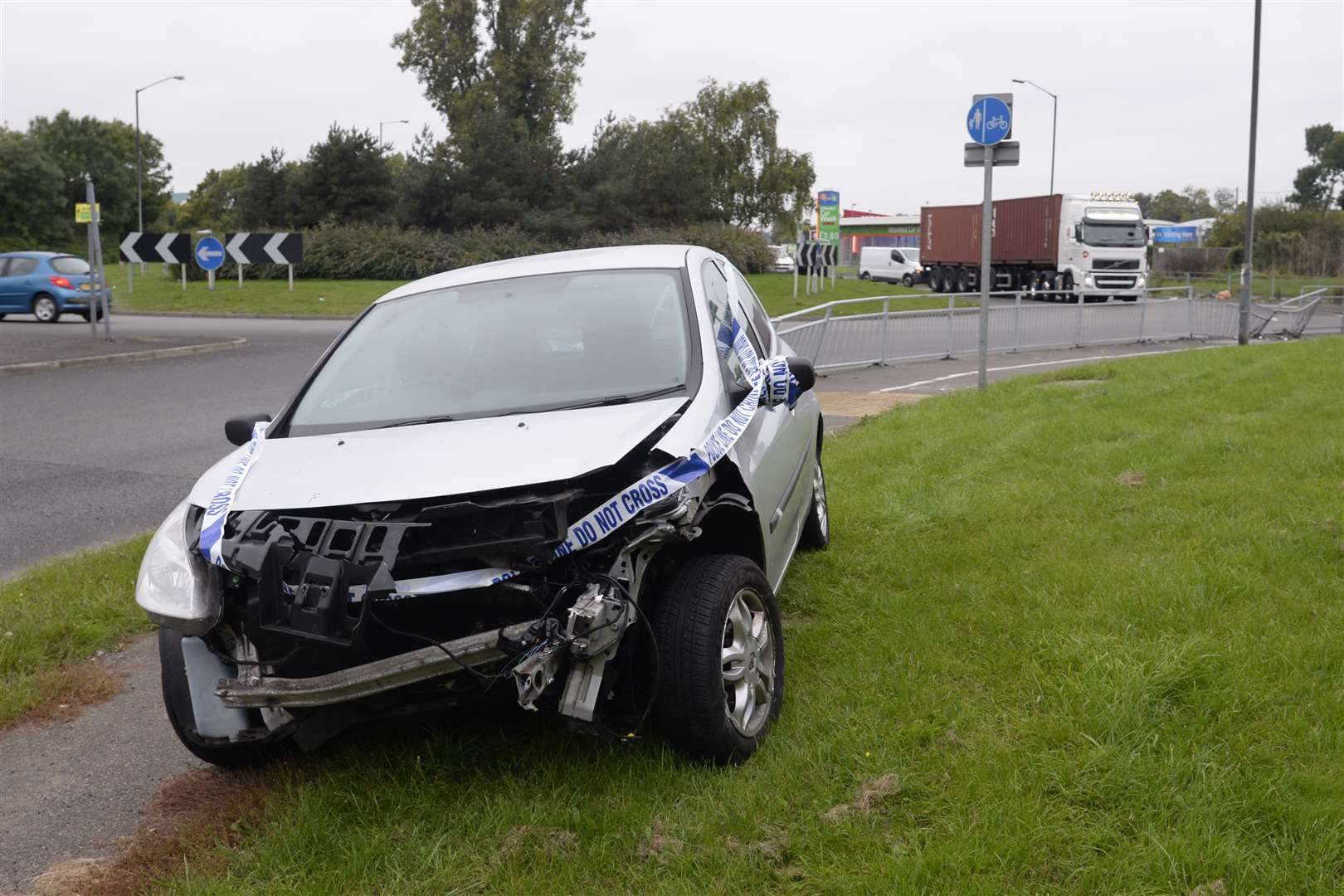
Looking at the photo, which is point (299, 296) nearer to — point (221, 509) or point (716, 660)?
point (221, 509)

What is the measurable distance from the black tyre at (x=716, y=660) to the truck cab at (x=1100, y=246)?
36.4 m

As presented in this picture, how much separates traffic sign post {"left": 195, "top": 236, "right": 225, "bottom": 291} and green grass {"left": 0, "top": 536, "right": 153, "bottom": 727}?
2387 cm

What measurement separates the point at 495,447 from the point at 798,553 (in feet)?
9.69

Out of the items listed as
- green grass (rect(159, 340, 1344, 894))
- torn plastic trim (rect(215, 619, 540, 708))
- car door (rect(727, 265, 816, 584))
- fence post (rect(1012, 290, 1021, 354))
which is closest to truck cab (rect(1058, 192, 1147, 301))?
fence post (rect(1012, 290, 1021, 354))

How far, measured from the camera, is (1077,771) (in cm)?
360

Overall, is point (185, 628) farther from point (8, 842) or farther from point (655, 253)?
point (655, 253)

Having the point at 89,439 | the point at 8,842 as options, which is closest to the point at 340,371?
the point at 8,842

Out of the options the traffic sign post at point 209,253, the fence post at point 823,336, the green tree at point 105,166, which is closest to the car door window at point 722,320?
the fence post at point 823,336

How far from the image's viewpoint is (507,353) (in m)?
4.66

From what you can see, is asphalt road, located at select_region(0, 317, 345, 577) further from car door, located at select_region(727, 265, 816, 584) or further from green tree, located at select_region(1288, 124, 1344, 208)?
green tree, located at select_region(1288, 124, 1344, 208)

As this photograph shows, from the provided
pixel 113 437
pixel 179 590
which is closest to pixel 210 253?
pixel 113 437

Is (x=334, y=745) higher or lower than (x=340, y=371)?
lower

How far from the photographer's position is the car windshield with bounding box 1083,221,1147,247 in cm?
3822

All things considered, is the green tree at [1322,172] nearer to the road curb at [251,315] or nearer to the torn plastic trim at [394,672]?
the road curb at [251,315]
